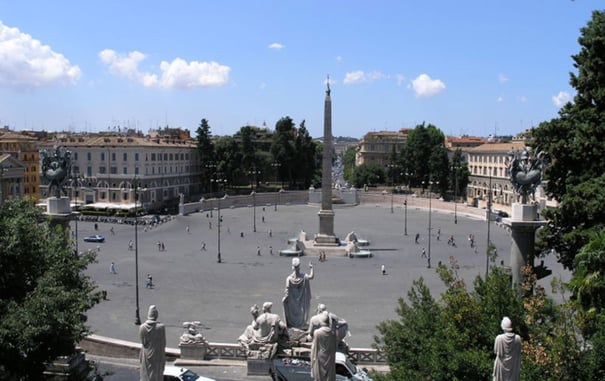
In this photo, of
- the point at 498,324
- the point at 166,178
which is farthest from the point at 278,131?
the point at 498,324

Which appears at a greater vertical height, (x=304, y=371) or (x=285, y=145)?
(x=285, y=145)

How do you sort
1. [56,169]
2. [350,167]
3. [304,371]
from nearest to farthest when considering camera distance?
[304,371]
[56,169]
[350,167]

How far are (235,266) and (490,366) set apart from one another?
30.0 metres

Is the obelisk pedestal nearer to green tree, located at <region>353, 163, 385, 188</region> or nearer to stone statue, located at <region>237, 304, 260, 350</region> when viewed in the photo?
stone statue, located at <region>237, 304, 260, 350</region>

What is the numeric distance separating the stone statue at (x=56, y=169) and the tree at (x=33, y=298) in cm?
673

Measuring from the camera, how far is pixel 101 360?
18125 mm

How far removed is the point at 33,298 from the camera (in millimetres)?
11383

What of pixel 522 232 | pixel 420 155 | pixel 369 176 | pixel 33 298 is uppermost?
pixel 420 155

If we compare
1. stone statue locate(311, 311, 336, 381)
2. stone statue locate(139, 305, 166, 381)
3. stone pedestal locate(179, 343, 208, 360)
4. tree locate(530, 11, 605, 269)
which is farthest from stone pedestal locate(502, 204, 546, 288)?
stone statue locate(139, 305, 166, 381)

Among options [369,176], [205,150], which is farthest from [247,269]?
[369,176]

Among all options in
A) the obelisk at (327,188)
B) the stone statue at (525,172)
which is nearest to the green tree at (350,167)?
the obelisk at (327,188)

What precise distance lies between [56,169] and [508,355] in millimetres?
16144

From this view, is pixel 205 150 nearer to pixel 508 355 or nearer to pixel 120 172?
pixel 120 172

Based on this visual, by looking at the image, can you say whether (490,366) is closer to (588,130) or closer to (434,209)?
(588,130)
